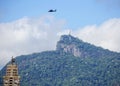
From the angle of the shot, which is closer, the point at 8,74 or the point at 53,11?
the point at 53,11

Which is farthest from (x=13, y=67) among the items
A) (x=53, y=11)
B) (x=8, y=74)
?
(x=53, y=11)

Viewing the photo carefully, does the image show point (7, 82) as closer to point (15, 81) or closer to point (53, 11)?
point (15, 81)

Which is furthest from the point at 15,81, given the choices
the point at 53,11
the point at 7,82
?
the point at 53,11

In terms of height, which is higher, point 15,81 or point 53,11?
point 53,11

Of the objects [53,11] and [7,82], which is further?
[7,82]

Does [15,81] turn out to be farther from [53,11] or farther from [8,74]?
[53,11]

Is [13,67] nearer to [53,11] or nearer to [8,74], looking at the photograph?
[8,74]

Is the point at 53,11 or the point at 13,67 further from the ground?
the point at 53,11
